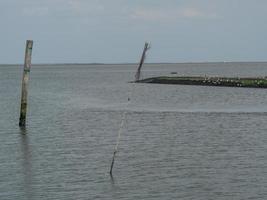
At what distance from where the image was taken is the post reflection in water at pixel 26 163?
67.3 feet

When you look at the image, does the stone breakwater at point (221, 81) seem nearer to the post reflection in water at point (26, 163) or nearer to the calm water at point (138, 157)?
the calm water at point (138, 157)

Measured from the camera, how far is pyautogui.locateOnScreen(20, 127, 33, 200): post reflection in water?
20500 mm

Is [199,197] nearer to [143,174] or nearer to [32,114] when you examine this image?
[143,174]

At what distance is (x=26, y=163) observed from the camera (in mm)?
26047

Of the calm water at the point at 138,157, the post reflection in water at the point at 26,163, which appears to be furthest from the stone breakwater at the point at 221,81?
the post reflection in water at the point at 26,163

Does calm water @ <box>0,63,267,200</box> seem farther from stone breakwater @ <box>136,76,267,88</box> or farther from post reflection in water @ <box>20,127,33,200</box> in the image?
stone breakwater @ <box>136,76,267,88</box>

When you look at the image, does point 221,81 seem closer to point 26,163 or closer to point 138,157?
point 138,157

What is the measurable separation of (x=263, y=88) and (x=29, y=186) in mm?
71588

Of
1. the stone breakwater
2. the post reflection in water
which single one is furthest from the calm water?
the stone breakwater

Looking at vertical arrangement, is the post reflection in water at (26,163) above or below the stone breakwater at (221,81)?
above

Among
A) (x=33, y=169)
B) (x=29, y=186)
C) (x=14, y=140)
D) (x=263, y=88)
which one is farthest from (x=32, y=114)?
(x=263, y=88)

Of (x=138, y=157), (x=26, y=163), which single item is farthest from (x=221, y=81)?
(x=26, y=163)

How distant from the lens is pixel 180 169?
23703 millimetres

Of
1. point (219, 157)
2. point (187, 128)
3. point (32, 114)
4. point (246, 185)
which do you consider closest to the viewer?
point (246, 185)
